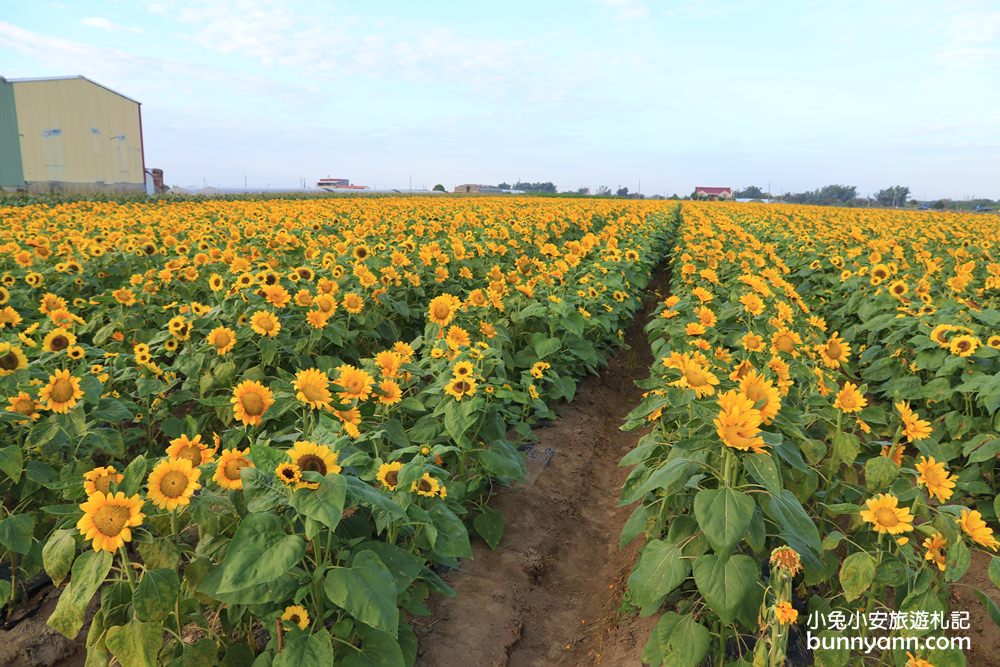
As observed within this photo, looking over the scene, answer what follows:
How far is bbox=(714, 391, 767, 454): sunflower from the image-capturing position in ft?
6.66

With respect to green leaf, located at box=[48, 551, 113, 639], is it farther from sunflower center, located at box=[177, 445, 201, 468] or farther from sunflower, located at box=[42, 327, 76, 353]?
sunflower, located at box=[42, 327, 76, 353]

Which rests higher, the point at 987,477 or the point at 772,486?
the point at 772,486

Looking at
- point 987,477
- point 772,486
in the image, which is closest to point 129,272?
point 772,486

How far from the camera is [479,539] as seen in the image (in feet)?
12.1

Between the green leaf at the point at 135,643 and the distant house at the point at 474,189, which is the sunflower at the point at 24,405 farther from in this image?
the distant house at the point at 474,189

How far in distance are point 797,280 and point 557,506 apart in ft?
24.4

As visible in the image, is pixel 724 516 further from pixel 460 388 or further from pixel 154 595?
pixel 154 595

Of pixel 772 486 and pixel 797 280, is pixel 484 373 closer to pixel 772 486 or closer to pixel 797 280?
pixel 772 486

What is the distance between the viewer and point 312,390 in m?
2.53

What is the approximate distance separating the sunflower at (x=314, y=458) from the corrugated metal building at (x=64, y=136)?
33.4 metres

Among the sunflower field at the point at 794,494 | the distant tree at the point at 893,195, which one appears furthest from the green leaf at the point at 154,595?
the distant tree at the point at 893,195

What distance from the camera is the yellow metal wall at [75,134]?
3153 cm

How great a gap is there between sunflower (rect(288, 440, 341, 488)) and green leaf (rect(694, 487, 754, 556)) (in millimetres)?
1206

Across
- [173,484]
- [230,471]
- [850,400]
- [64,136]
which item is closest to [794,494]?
[850,400]
